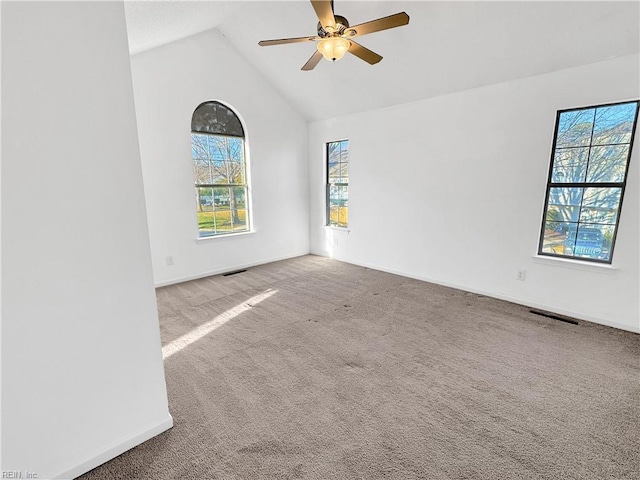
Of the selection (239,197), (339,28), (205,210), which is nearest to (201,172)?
(205,210)

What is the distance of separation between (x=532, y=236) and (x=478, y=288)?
2.92 ft

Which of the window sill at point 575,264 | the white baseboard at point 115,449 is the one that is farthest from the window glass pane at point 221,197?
the window sill at point 575,264

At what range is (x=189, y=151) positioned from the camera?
4.24m

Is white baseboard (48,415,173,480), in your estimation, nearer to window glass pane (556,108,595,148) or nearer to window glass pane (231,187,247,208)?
window glass pane (231,187,247,208)

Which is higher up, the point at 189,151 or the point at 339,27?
the point at 339,27

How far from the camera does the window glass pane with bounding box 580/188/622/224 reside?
2.90m

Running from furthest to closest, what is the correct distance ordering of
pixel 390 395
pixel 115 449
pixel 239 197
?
pixel 239 197
pixel 390 395
pixel 115 449

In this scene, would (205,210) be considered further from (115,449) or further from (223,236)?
(115,449)

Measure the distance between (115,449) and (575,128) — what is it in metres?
4.46

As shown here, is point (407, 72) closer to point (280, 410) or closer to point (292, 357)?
point (292, 357)

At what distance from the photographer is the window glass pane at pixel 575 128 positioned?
2.96 m

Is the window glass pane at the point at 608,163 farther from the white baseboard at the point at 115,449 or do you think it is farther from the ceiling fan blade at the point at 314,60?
the white baseboard at the point at 115,449

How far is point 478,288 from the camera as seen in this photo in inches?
152

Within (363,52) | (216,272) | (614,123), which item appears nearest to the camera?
(363,52)
